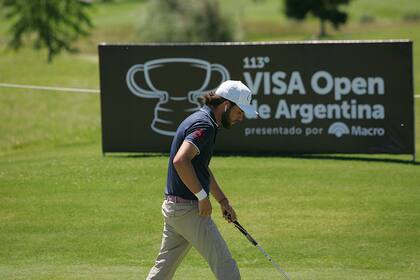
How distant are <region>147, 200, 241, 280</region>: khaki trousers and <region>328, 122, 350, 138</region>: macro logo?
884cm

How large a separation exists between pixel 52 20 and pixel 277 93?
3724 cm

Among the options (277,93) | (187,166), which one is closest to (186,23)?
(277,93)

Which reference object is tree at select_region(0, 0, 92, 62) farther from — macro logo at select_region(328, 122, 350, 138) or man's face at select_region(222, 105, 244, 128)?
man's face at select_region(222, 105, 244, 128)

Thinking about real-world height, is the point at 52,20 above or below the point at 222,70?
below

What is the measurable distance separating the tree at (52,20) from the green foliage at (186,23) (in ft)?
12.9

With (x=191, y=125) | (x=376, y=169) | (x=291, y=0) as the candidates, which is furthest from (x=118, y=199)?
(x=291, y=0)

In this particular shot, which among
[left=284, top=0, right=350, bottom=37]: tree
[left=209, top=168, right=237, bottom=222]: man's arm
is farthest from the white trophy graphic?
[left=284, top=0, right=350, bottom=37]: tree

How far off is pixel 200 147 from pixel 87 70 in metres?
33.7

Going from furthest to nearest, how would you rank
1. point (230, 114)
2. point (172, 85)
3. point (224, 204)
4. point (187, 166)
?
point (172, 85) < point (224, 204) < point (230, 114) < point (187, 166)

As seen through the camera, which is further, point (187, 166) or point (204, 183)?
point (204, 183)

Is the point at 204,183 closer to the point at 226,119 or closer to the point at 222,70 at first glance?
the point at 226,119

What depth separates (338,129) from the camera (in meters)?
17.1

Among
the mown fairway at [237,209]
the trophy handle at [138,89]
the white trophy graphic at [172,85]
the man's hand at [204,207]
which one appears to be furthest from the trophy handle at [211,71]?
the man's hand at [204,207]

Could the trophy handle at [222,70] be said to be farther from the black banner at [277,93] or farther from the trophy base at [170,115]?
the trophy base at [170,115]
